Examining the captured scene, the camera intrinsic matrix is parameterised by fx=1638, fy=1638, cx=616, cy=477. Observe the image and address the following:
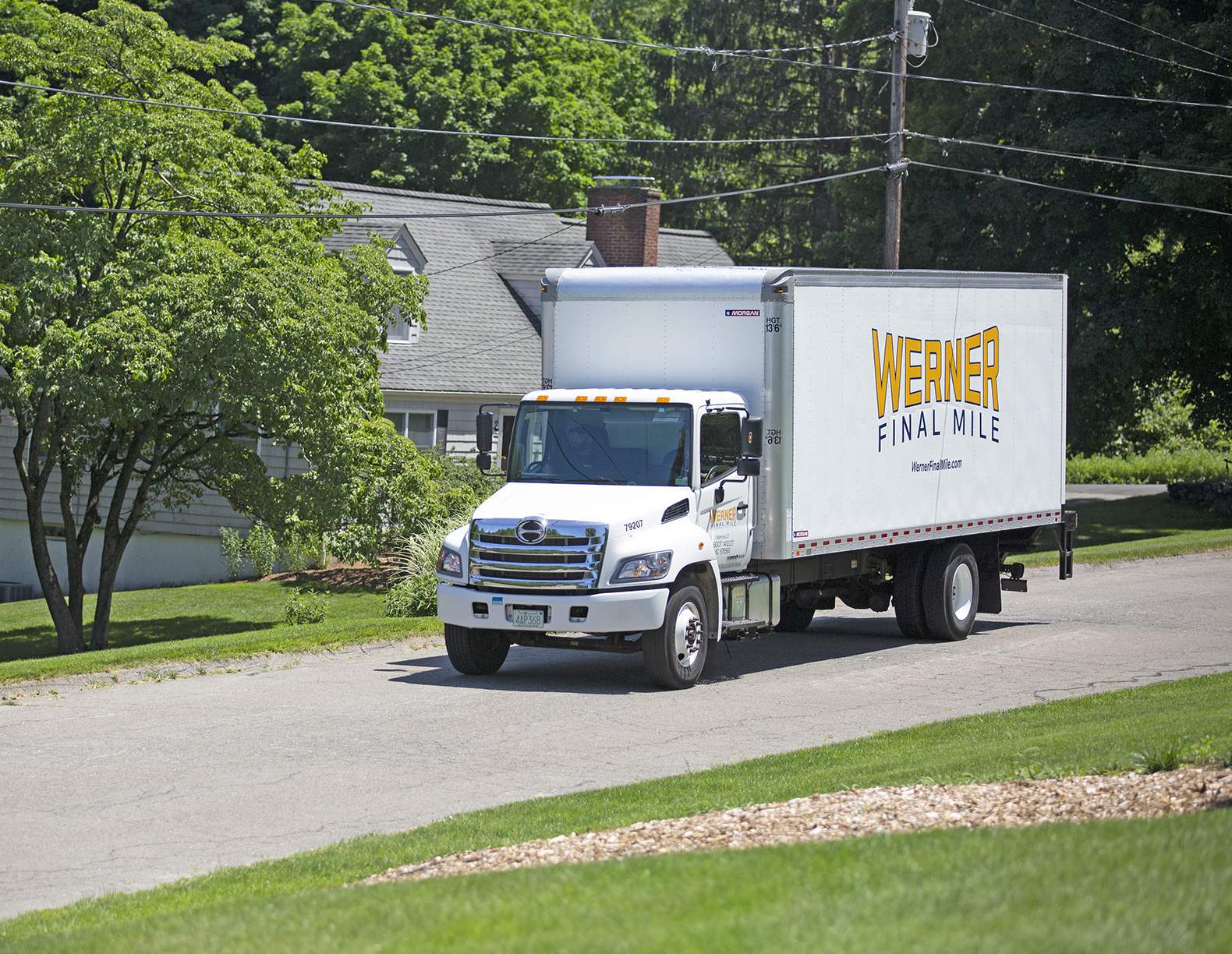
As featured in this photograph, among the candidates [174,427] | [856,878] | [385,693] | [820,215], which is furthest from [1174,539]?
[820,215]

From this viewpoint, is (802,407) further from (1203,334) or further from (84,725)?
(1203,334)

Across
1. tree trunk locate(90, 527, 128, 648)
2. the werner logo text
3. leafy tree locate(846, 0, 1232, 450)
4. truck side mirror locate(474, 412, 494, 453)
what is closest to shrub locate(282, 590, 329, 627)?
tree trunk locate(90, 527, 128, 648)

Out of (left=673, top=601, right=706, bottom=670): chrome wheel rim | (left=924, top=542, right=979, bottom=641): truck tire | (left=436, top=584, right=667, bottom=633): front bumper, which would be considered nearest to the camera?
(left=436, top=584, right=667, bottom=633): front bumper

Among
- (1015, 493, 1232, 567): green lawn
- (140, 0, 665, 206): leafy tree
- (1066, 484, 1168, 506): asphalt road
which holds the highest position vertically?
(140, 0, 665, 206): leafy tree

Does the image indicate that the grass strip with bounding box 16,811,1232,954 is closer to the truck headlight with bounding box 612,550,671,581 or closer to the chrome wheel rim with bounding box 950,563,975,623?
the truck headlight with bounding box 612,550,671,581

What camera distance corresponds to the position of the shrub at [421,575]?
64.5ft

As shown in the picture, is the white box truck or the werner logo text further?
the werner logo text

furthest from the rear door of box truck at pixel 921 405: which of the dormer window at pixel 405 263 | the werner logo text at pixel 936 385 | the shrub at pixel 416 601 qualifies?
the dormer window at pixel 405 263

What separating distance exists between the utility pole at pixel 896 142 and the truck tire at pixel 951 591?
940cm

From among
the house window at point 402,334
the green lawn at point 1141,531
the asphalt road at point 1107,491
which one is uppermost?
the house window at point 402,334

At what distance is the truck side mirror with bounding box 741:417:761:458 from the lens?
14.6 meters

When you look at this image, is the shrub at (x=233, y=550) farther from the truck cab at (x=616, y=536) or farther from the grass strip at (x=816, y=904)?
the grass strip at (x=816, y=904)

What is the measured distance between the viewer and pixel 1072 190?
1270 inches

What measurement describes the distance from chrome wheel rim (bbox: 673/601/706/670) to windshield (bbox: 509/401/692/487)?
1.15 metres
